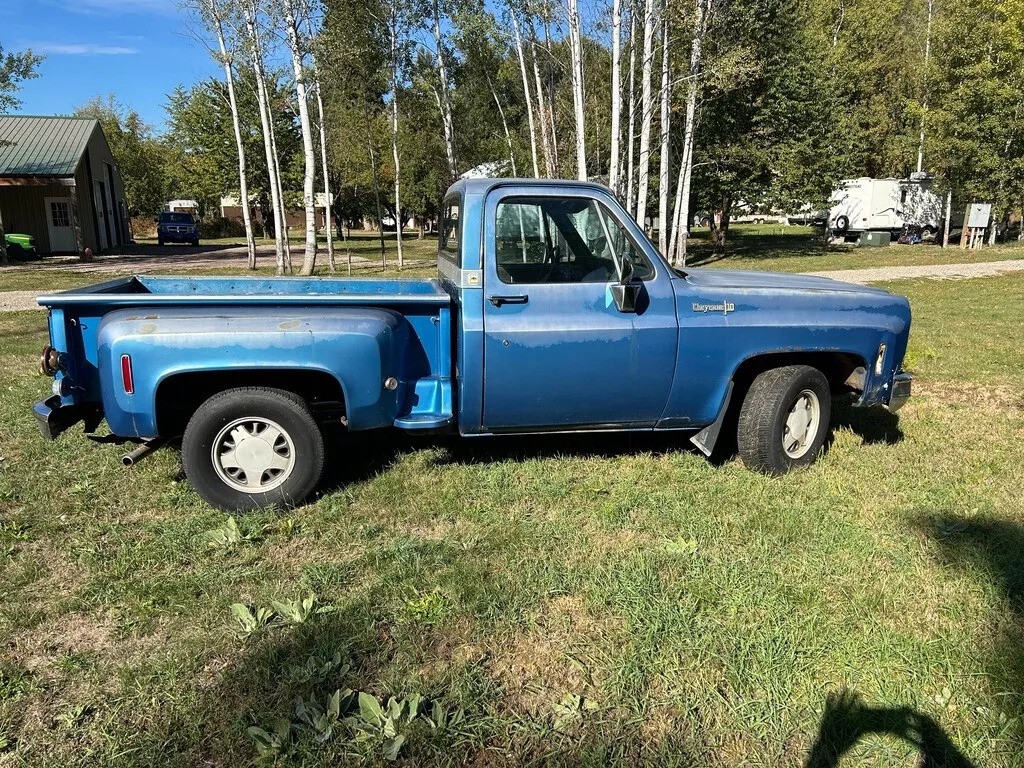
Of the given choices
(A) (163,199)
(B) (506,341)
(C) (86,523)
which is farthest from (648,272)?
(A) (163,199)

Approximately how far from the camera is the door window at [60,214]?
2828 centimetres

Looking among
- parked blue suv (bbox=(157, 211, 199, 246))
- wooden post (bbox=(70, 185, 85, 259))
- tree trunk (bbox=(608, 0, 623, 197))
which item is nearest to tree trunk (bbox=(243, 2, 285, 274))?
tree trunk (bbox=(608, 0, 623, 197))

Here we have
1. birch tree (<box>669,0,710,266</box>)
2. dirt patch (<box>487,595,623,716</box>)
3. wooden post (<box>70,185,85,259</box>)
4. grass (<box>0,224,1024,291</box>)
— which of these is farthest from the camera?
wooden post (<box>70,185,85,259</box>)

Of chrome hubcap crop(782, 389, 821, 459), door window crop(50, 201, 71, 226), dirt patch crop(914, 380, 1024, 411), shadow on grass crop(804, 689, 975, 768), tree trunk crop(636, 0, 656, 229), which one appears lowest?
shadow on grass crop(804, 689, 975, 768)

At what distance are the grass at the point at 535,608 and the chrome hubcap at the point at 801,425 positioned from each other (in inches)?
7.1

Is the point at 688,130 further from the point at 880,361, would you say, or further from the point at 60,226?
the point at 60,226

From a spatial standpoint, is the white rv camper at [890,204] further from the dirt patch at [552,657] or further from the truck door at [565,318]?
the dirt patch at [552,657]

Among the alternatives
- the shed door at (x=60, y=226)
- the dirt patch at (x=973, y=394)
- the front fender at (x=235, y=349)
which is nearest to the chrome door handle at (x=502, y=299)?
the front fender at (x=235, y=349)

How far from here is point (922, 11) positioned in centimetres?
3553

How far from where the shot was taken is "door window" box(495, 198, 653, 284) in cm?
424

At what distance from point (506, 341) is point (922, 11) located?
1626 inches

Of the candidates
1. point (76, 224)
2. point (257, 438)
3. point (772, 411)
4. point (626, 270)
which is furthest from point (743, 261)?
point (76, 224)

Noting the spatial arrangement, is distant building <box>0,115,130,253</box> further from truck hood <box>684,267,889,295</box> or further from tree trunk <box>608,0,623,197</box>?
truck hood <box>684,267,889,295</box>

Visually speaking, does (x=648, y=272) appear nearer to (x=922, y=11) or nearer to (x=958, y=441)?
(x=958, y=441)
